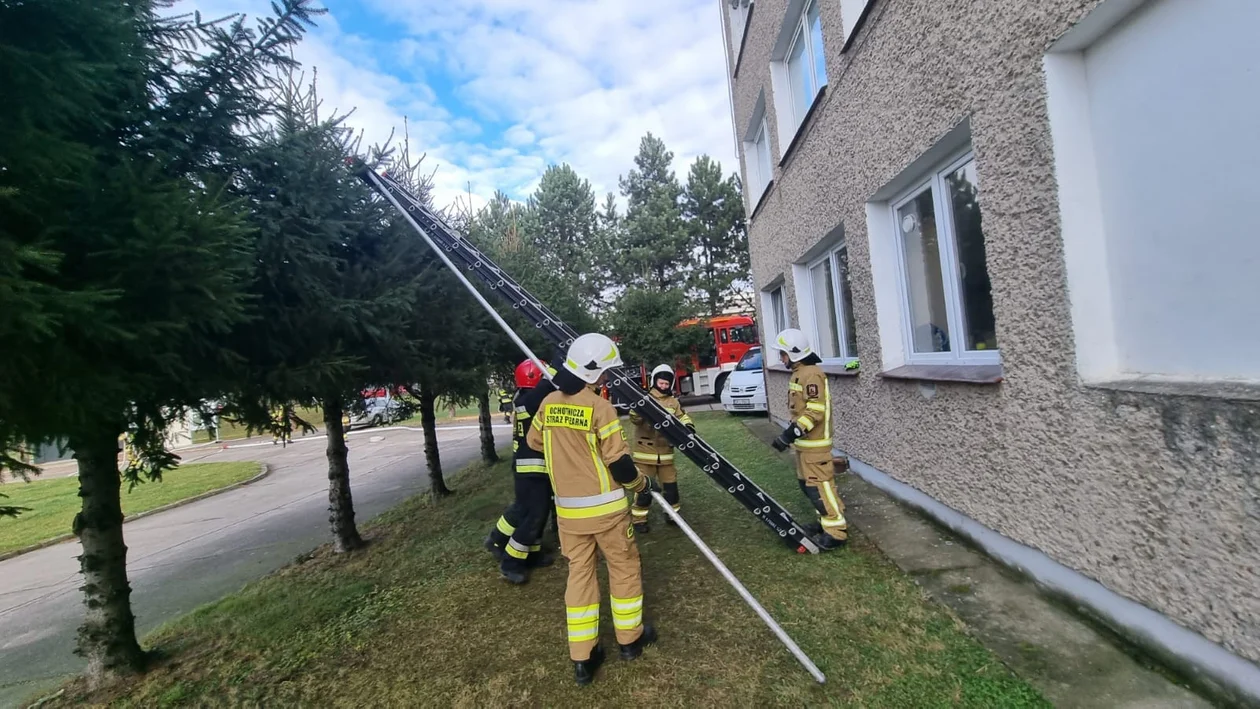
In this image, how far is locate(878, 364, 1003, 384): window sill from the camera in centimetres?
334

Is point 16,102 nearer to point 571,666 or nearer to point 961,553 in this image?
point 571,666

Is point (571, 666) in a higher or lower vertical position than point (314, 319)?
lower

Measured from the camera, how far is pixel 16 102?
78.5 inches

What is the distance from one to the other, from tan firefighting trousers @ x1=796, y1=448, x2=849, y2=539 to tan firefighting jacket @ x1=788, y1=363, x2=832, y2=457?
0.16 ft

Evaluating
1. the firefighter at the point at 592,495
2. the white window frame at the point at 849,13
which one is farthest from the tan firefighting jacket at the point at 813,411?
the white window frame at the point at 849,13

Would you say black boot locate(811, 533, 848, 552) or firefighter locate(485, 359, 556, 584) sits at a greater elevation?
firefighter locate(485, 359, 556, 584)

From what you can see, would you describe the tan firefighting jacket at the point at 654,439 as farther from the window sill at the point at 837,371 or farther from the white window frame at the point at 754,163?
the white window frame at the point at 754,163

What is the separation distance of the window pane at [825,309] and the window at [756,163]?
2583 millimetres

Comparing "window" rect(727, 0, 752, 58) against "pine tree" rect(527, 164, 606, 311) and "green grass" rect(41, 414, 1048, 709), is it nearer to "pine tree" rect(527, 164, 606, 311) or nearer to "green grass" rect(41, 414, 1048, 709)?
"green grass" rect(41, 414, 1048, 709)

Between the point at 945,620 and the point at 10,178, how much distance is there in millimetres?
4492

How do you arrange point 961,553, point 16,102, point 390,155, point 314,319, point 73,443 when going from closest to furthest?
point 16,102, point 73,443, point 961,553, point 314,319, point 390,155

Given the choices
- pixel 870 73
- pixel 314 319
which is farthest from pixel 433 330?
pixel 870 73

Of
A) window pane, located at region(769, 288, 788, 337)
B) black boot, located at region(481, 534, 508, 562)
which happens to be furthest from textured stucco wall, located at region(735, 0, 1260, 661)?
window pane, located at region(769, 288, 788, 337)

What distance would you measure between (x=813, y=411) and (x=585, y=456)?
6.29ft
